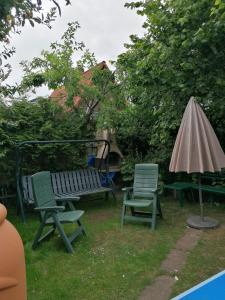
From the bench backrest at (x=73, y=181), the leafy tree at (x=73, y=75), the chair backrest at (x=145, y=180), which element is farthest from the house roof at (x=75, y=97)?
the chair backrest at (x=145, y=180)

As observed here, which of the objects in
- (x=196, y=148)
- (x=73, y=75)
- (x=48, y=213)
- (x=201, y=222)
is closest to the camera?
(x=48, y=213)

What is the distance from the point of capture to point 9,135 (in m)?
7.22

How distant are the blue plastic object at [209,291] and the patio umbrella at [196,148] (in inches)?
166

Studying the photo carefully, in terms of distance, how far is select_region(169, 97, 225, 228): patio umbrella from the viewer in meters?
5.91

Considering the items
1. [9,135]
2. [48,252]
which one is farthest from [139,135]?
[48,252]

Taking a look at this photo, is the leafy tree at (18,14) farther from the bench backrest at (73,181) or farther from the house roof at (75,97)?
the house roof at (75,97)

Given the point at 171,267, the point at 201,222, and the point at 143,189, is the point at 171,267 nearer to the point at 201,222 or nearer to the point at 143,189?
the point at 201,222

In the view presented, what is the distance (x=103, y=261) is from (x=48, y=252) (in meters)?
0.89

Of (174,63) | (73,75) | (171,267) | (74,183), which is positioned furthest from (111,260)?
(73,75)

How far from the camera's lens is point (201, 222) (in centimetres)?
638

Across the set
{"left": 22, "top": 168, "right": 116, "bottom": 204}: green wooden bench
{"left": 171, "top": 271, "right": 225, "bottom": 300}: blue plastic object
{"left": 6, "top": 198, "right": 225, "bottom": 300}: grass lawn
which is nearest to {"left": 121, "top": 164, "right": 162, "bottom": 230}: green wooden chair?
{"left": 6, "top": 198, "right": 225, "bottom": 300}: grass lawn

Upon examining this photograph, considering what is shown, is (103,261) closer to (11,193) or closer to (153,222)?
(153,222)

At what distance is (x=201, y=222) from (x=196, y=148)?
144 cm

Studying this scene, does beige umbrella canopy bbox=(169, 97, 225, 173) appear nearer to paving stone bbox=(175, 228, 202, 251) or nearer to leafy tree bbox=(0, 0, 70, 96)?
paving stone bbox=(175, 228, 202, 251)
